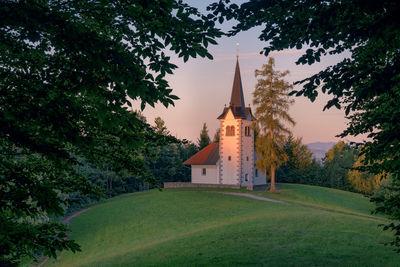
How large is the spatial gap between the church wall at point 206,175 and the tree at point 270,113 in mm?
→ 11022

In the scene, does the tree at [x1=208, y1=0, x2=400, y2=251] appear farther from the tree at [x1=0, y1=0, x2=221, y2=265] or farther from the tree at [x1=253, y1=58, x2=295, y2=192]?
the tree at [x1=253, y1=58, x2=295, y2=192]

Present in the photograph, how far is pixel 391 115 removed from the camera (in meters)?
8.85

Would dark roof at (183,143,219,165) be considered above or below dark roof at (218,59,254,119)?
below

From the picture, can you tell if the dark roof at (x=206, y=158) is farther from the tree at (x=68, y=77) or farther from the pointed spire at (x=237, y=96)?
the tree at (x=68, y=77)

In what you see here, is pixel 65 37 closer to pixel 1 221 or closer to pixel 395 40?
pixel 1 221

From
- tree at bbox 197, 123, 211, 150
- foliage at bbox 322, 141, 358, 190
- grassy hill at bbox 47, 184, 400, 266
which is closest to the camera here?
grassy hill at bbox 47, 184, 400, 266

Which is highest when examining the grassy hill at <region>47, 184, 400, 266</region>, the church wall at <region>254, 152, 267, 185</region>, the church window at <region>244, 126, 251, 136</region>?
the church window at <region>244, 126, 251, 136</region>

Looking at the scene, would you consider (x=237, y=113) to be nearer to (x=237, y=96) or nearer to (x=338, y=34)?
(x=237, y=96)

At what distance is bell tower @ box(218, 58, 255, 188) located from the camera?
6281 centimetres

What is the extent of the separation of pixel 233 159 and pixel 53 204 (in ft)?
190

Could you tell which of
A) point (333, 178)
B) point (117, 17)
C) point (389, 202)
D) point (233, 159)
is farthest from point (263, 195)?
point (117, 17)

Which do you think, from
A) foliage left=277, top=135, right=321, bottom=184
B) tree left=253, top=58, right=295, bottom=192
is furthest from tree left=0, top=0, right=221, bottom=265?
foliage left=277, top=135, right=321, bottom=184

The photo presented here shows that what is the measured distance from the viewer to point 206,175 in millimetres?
65562

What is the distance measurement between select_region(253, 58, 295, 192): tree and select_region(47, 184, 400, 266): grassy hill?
545cm
